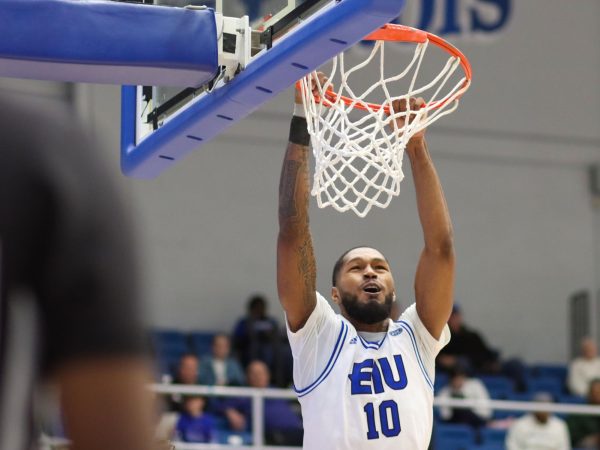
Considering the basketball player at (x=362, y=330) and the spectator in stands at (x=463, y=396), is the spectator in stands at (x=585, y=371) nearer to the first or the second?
the spectator in stands at (x=463, y=396)

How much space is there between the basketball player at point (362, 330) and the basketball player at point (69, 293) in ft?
11.0

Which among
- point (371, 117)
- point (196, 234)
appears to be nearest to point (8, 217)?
point (371, 117)

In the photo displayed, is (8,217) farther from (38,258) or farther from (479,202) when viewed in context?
(479,202)

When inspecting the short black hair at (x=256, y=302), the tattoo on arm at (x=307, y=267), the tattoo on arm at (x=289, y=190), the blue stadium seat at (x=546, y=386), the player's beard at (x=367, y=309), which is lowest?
the blue stadium seat at (x=546, y=386)

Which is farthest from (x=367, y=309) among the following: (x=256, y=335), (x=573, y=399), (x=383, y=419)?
(x=573, y=399)

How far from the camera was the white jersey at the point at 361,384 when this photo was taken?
459 cm

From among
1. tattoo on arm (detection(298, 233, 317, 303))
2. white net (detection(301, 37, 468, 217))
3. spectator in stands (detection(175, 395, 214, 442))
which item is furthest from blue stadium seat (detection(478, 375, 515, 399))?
tattoo on arm (detection(298, 233, 317, 303))

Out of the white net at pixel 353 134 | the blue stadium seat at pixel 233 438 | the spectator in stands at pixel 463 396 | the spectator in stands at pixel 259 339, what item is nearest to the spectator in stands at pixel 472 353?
the spectator in stands at pixel 463 396

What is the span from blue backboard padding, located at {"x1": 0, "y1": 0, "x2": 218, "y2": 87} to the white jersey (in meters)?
1.26

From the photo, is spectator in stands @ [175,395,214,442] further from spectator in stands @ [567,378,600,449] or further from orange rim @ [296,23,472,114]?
orange rim @ [296,23,472,114]

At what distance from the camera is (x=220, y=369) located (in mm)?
11500

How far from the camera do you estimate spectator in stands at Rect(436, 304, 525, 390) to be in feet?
43.3

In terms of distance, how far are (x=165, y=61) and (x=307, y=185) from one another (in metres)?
1.03

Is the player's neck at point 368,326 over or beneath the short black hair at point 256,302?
beneath
